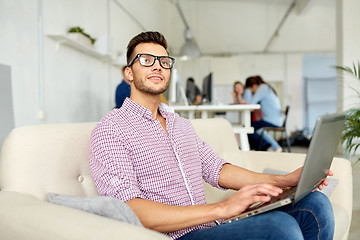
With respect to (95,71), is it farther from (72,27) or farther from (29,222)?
(29,222)

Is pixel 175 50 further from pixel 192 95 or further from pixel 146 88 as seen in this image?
pixel 146 88

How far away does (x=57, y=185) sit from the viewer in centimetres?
121

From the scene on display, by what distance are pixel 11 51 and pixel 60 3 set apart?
1.22 metres

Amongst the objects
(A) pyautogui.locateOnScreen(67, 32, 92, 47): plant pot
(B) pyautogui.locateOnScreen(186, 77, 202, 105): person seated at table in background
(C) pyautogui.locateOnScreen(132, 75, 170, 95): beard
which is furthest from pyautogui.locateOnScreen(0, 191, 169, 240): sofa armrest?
(B) pyautogui.locateOnScreen(186, 77, 202, 105): person seated at table in background

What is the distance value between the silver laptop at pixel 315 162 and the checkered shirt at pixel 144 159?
26 cm

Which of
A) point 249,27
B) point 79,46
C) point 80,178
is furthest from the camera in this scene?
point 249,27

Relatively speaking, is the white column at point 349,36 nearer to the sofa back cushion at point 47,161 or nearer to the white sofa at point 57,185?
the white sofa at point 57,185

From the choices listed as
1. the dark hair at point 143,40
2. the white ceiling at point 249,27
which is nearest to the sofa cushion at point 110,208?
the dark hair at point 143,40

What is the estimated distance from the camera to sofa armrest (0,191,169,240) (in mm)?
759

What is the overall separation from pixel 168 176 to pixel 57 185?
0.39 m

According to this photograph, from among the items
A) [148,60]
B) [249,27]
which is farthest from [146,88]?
[249,27]

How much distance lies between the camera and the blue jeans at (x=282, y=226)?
0.91 m

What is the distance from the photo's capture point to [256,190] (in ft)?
3.33

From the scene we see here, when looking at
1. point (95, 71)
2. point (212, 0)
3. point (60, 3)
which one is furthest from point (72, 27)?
point (212, 0)
